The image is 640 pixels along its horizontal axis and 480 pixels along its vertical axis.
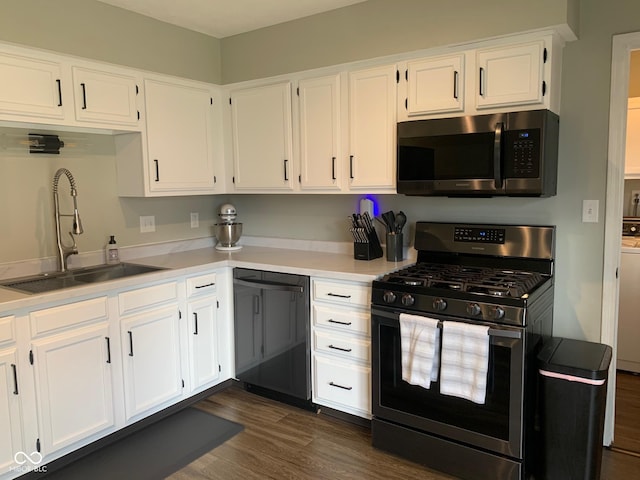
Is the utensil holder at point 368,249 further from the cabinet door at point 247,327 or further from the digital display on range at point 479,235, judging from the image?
the cabinet door at point 247,327

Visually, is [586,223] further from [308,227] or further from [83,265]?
[83,265]

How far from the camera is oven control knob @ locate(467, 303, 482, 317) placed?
220cm

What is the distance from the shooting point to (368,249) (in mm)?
3066

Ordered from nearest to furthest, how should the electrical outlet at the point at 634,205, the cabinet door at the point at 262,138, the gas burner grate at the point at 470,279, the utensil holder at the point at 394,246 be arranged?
the gas burner grate at the point at 470,279 → the utensil holder at the point at 394,246 → the cabinet door at the point at 262,138 → the electrical outlet at the point at 634,205

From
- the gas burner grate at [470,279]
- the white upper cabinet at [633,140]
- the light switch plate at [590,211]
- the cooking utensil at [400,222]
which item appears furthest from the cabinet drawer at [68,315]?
the white upper cabinet at [633,140]

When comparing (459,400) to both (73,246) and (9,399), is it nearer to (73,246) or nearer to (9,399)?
(9,399)

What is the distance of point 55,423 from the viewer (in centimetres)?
238

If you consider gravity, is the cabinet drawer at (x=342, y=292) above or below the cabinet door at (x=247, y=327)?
above

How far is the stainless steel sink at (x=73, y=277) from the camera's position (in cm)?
263

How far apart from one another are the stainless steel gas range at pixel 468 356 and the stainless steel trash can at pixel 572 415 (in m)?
0.08

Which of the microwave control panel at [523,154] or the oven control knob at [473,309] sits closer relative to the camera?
the oven control knob at [473,309]

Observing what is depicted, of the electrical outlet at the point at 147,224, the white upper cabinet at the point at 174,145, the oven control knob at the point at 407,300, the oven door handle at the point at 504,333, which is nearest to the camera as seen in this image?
the oven door handle at the point at 504,333

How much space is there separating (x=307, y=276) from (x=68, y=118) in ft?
5.24

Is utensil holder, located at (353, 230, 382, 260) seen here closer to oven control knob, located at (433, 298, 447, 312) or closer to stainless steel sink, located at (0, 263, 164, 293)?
oven control knob, located at (433, 298, 447, 312)
